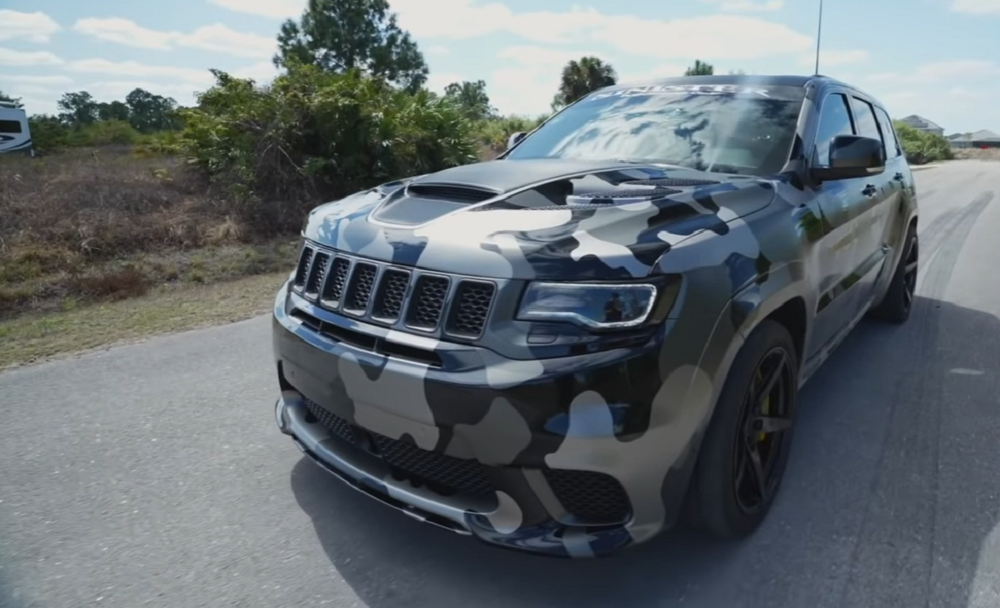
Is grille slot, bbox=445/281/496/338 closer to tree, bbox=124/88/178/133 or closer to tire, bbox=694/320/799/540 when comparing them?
tire, bbox=694/320/799/540

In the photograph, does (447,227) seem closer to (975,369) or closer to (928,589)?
(928,589)

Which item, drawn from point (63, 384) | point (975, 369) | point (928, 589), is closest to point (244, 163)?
point (63, 384)

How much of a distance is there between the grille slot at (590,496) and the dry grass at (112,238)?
613cm

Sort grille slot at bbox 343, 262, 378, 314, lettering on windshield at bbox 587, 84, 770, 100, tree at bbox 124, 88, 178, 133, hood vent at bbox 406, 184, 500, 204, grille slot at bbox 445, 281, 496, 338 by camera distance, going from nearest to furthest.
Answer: grille slot at bbox 445, 281, 496, 338, grille slot at bbox 343, 262, 378, 314, hood vent at bbox 406, 184, 500, 204, lettering on windshield at bbox 587, 84, 770, 100, tree at bbox 124, 88, 178, 133

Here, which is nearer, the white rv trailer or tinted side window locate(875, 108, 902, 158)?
tinted side window locate(875, 108, 902, 158)

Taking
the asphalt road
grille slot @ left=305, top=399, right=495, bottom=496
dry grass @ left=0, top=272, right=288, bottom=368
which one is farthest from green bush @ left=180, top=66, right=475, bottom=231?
grille slot @ left=305, top=399, right=495, bottom=496

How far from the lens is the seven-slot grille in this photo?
82.1 inches

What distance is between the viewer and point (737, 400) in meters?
2.27

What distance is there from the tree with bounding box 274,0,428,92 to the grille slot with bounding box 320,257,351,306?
151 ft

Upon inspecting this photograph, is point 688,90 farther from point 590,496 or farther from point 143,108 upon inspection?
point 143,108

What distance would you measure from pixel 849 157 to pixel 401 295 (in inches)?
83.4

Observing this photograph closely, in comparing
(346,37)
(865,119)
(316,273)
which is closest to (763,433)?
(316,273)

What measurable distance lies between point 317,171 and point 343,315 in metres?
8.65

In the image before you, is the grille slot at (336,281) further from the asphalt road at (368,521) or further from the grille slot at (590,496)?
the grille slot at (590,496)
